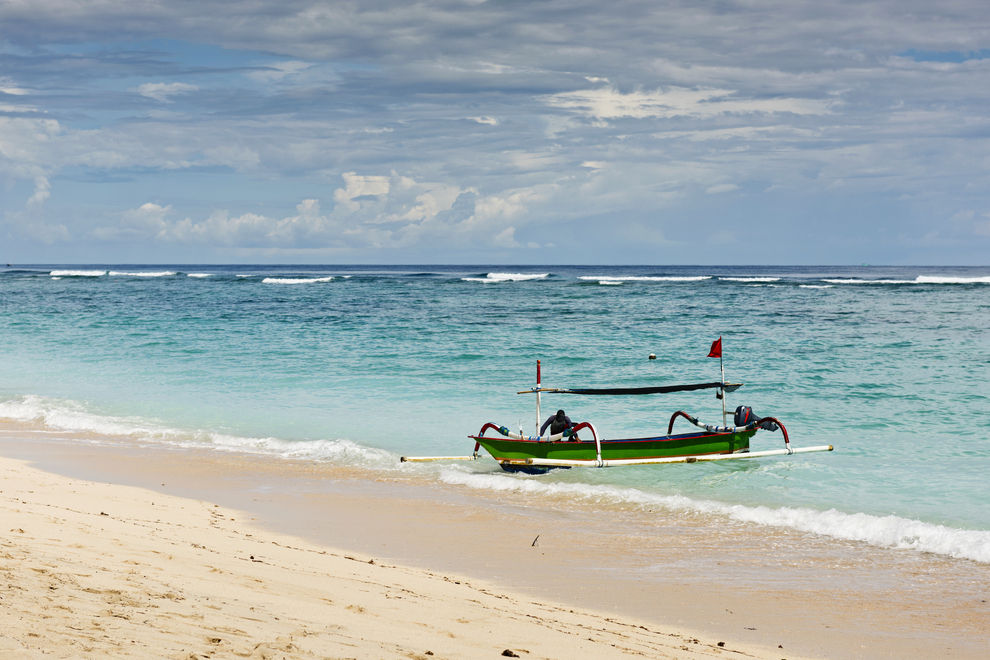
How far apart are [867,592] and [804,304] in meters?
43.8

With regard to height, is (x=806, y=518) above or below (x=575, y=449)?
below

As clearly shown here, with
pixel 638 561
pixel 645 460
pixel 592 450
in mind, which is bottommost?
pixel 638 561

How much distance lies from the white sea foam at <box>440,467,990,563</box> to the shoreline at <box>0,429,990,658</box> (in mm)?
371

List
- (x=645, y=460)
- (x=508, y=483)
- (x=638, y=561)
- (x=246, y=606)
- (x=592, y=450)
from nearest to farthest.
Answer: (x=246, y=606), (x=638, y=561), (x=508, y=483), (x=645, y=460), (x=592, y=450)

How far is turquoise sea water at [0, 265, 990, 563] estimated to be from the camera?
1278 cm

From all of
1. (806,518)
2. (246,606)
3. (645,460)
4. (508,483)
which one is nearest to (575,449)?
(645,460)

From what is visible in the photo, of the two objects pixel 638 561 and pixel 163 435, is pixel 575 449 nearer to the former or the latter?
pixel 638 561

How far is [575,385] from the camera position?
22781 millimetres

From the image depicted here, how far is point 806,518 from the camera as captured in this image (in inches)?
440

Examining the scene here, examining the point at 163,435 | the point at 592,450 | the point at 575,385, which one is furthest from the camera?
the point at 575,385

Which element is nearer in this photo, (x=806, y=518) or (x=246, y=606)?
(x=246, y=606)

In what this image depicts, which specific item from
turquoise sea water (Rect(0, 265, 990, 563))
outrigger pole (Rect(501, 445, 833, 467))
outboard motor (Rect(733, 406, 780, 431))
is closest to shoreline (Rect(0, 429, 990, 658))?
turquoise sea water (Rect(0, 265, 990, 563))

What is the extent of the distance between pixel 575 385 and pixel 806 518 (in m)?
11.8

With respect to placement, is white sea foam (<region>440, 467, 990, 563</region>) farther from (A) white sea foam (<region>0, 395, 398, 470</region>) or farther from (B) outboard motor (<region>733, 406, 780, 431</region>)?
(B) outboard motor (<region>733, 406, 780, 431</region>)
